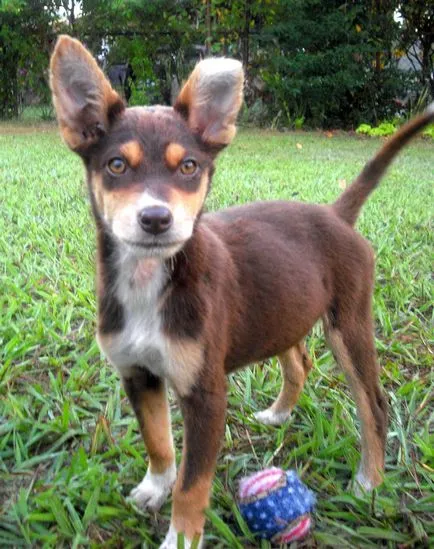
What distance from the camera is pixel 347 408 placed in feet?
10.9

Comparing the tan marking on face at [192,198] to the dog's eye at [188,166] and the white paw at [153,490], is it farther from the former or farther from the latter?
the white paw at [153,490]

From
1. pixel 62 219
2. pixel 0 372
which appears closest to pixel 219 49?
pixel 62 219

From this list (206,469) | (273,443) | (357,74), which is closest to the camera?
(206,469)


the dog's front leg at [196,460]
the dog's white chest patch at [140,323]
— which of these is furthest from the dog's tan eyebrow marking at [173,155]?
the dog's front leg at [196,460]

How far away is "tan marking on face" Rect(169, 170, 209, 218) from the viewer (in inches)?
91.0

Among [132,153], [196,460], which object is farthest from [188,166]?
[196,460]

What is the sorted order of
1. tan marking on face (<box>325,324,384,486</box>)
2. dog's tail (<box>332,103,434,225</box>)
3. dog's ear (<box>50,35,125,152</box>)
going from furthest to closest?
dog's tail (<box>332,103,434,225</box>) < tan marking on face (<box>325,324,384,486</box>) < dog's ear (<box>50,35,125,152</box>)

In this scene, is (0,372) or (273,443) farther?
(0,372)

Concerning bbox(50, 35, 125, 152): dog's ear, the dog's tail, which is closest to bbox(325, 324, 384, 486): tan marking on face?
the dog's tail

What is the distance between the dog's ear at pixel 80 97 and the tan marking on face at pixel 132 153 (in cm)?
21

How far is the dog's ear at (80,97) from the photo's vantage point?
8.25 ft

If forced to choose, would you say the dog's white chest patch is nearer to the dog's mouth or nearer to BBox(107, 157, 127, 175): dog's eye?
the dog's mouth

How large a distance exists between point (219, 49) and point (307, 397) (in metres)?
14.1

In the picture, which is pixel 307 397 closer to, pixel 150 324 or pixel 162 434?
pixel 162 434
